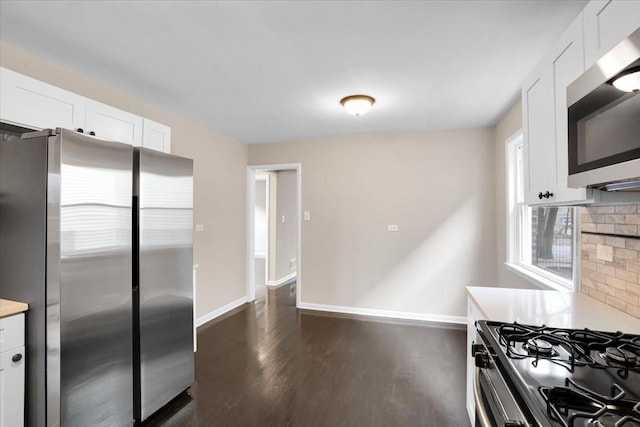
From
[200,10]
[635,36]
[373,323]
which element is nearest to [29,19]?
[200,10]

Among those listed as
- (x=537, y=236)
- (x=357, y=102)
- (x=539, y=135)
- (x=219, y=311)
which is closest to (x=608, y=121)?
(x=539, y=135)

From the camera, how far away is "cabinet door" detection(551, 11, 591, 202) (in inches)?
48.6

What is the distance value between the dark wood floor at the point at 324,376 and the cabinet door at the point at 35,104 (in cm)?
202

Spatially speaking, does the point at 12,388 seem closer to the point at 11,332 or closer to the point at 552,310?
the point at 11,332

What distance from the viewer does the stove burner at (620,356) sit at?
989mm

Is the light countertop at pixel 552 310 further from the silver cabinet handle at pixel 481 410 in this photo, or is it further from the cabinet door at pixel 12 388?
the cabinet door at pixel 12 388

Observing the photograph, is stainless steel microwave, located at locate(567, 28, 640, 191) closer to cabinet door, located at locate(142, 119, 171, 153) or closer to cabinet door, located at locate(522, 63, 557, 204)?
cabinet door, located at locate(522, 63, 557, 204)

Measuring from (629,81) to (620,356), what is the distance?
90 cm

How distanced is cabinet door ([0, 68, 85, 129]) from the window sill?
345cm

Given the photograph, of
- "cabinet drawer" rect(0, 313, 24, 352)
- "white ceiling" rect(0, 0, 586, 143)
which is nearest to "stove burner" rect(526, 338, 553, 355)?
"white ceiling" rect(0, 0, 586, 143)

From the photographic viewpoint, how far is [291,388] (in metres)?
2.39

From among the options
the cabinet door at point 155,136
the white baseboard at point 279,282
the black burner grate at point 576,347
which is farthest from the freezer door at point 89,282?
the white baseboard at point 279,282

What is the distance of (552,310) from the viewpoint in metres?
1.57

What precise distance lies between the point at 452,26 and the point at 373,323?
3.25m
